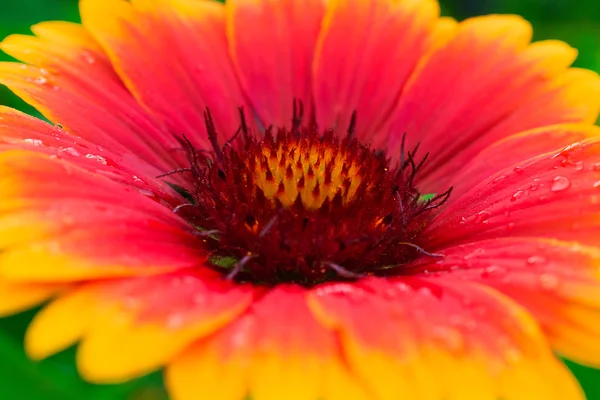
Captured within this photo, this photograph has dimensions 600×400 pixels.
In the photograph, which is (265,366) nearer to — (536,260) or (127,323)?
(127,323)

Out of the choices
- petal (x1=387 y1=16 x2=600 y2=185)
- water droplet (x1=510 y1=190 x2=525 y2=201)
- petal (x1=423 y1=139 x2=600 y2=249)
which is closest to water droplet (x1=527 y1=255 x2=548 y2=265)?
petal (x1=423 y1=139 x2=600 y2=249)

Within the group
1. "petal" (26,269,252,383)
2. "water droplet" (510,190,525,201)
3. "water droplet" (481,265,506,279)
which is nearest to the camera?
"petal" (26,269,252,383)

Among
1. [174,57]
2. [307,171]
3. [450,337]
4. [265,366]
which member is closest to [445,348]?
[450,337]

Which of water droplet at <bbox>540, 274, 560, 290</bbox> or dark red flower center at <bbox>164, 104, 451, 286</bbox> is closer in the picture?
water droplet at <bbox>540, 274, 560, 290</bbox>

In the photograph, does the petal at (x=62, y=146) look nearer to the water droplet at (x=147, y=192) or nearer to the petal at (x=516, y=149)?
the water droplet at (x=147, y=192)

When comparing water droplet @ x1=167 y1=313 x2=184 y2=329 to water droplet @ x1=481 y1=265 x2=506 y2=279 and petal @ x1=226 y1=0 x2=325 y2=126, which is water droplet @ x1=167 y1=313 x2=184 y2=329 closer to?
water droplet @ x1=481 y1=265 x2=506 y2=279

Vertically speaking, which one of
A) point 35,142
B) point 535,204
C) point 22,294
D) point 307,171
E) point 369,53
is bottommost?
point 22,294

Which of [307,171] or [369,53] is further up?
[369,53]
